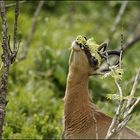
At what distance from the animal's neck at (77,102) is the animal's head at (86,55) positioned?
7 centimetres

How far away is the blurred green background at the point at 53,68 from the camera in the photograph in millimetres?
6957

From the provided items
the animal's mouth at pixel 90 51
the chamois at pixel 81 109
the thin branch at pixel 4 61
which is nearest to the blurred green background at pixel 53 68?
the animal's mouth at pixel 90 51

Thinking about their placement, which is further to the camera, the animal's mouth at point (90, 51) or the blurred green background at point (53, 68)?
the blurred green background at point (53, 68)

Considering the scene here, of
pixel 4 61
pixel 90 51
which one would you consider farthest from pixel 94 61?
pixel 4 61

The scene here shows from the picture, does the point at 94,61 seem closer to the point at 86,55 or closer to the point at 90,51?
the point at 86,55

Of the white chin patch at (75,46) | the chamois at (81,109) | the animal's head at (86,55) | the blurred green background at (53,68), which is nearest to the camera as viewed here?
the animal's head at (86,55)

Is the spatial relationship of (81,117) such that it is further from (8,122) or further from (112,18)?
(112,18)

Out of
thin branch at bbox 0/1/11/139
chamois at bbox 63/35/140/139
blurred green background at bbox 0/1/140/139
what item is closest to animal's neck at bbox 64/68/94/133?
chamois at bbox 63/35/140/139

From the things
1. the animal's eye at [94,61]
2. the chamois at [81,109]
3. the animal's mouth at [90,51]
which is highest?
the animal's mouth at [90,51]

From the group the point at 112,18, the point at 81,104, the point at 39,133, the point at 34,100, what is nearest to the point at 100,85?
the point at 34,100

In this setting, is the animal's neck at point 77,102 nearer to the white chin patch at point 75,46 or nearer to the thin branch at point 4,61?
the white chin patch at point 75,46

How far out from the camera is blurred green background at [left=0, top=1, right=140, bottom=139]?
6.96 m

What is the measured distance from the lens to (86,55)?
17.1 ft

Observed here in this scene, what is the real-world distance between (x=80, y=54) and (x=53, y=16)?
264 inches
